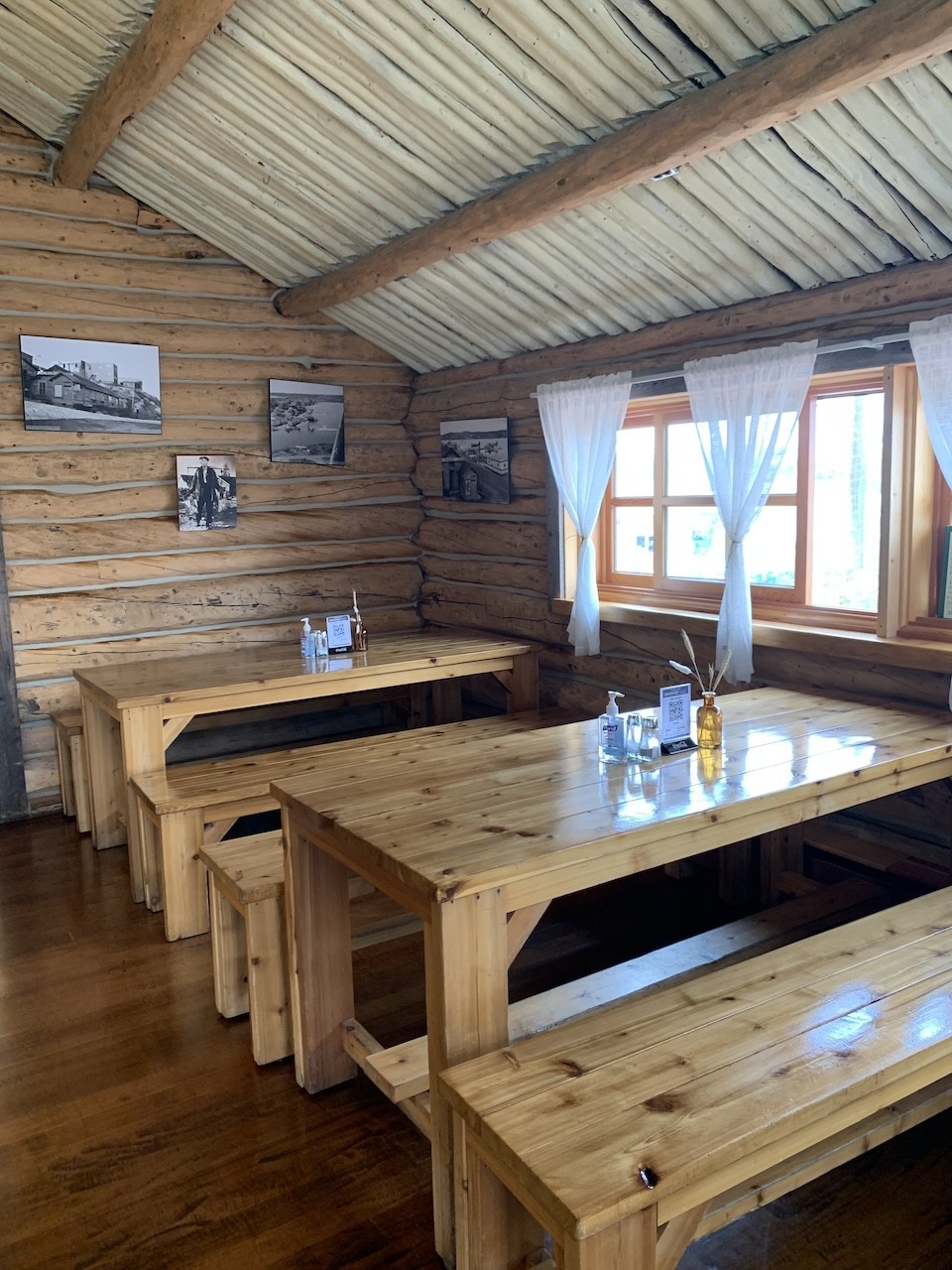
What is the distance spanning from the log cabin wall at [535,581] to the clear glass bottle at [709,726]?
3.37 ft

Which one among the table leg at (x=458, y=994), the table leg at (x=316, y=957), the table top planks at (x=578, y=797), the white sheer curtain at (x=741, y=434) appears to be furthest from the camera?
the white sheer curtain at (x=741, y=434)

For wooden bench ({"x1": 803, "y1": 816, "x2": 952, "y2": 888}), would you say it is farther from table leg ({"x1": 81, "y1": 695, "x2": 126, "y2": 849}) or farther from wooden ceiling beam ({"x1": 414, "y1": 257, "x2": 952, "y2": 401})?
table leg ({"x1": 81, "y1": 695, "x2": 126, "y2": 849})

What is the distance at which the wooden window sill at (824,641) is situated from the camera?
3670mm

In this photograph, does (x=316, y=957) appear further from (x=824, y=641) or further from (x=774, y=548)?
(x=774, y=548)

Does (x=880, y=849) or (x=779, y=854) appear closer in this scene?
(x=880, y=849)

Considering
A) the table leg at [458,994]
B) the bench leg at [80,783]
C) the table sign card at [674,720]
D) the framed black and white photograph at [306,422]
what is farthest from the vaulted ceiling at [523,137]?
the bench leg at [80,783]

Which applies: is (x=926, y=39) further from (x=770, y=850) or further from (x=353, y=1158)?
(x=353, y=1158)

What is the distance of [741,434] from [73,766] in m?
3.73

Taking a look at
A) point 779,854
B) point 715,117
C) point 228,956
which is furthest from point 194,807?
point 715,117

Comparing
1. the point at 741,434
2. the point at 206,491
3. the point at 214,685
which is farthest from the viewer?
the point at 206,491

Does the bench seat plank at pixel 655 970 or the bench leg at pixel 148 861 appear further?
the bench leg at pixel 148 861

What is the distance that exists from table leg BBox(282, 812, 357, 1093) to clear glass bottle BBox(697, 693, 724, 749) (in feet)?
3.93

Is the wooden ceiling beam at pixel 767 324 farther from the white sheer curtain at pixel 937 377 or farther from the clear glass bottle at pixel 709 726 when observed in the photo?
the clear glass bottle at pixel 709 726

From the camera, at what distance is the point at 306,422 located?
6.16 metres
